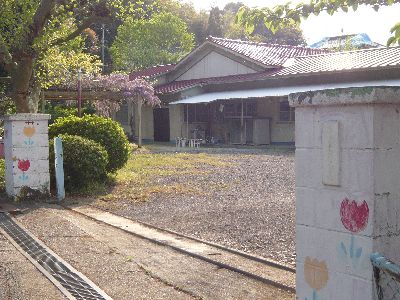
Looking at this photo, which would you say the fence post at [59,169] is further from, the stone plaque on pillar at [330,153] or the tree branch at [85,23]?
the stone plaque on pillar at [330,153]

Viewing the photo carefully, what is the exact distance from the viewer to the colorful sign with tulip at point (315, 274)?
352 cm

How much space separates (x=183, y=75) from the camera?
3625 cm

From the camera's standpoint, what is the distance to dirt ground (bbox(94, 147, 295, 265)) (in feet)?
26.8

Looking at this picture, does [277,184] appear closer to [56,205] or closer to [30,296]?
[56,205]

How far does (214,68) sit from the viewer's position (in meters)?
33.8

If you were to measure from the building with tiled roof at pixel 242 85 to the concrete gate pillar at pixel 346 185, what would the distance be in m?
22.1

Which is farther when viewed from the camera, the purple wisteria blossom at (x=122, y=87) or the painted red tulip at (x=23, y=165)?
the purple wisteria blossom at (x=122, y=87)

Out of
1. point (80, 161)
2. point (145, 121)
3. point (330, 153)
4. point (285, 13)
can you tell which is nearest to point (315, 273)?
point (330, 153)

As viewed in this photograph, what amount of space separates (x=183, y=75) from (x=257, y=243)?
95.3ft

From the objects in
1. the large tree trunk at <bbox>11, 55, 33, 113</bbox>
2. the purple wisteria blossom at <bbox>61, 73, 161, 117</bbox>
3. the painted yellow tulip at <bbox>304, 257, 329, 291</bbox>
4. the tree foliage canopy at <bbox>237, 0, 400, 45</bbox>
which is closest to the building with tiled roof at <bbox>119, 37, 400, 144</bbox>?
the purple wisteria blossom at <bbox>61, 73, 161, 117</bbox>

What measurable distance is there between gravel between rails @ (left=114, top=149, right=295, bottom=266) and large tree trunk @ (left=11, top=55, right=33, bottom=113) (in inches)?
158

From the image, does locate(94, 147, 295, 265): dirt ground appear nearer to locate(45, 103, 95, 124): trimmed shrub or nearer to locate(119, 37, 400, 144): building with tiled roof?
locate(119, 37, 400, 144): building with tiled roof

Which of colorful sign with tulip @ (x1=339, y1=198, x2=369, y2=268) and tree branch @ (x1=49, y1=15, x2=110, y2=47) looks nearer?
colorful sign with tulip @ (x1=339, y1=198, x2=369, y2=268)

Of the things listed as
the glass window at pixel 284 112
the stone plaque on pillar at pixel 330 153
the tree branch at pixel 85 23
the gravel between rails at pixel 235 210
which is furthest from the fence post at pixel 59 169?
the glass window at pixel 284 112
